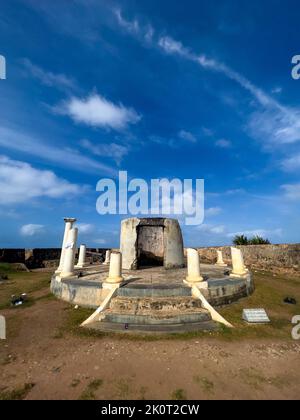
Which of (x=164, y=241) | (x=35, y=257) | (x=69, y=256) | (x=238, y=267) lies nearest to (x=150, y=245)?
(x=164, y=241)

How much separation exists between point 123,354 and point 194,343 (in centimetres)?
187

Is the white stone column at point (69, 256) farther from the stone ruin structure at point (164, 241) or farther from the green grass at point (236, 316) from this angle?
the stone ruin structure at point (164, 241)

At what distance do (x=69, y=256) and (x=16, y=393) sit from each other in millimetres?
7037

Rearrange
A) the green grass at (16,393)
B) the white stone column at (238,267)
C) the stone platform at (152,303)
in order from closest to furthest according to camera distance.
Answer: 1. the green grass at (16,393)
2. the stone platform at (152,303)
3. the white stone column at (238,267)

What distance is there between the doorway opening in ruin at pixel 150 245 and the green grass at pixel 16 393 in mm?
13382

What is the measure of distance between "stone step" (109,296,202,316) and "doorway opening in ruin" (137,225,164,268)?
9.75 meters

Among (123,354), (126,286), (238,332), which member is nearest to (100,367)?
(123,354)

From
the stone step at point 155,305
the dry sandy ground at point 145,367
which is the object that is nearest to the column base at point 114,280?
the stone step at point 155,305

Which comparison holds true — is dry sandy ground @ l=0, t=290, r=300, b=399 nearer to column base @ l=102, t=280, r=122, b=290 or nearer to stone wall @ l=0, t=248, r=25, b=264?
column base @ l=102, t=280, r=122, b=290

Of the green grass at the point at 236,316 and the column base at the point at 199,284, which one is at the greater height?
the column base at the point at 199,284

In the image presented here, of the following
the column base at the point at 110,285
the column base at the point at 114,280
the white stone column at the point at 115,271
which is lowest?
the column base at the point at 110,285

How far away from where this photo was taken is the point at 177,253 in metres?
13.2

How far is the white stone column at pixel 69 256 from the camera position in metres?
10.6

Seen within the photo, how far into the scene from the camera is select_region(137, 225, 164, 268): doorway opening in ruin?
1756 centimetres
